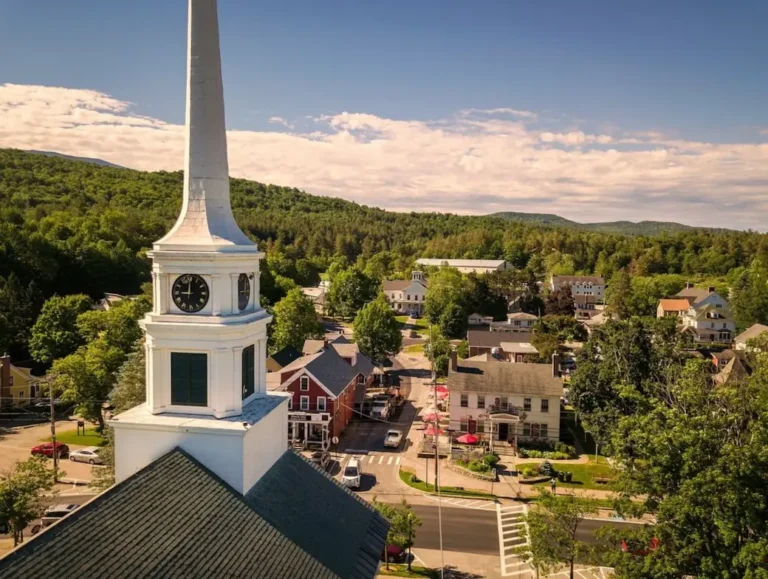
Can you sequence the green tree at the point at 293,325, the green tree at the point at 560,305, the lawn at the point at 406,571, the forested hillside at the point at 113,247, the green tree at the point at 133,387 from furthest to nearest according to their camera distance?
1. the green tree at the point at 560,305
2. the forested hillside at the point at 113,247
3. the green tree at the point at 293,325
4. the green tree at the point at 133,387
5. the lawn at the point at 406,571

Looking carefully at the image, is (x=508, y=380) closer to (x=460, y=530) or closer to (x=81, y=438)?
(x=460, y=530)

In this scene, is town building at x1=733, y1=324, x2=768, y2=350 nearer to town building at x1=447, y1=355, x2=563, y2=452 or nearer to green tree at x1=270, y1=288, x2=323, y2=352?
town building at x1=447, y1=355, x2=563, y2=452

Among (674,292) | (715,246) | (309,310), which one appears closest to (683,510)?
(309,310)

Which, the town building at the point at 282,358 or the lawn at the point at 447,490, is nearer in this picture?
the lawn at the point at 447,490

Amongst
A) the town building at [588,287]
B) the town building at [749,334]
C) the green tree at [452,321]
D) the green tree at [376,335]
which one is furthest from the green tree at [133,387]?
the town building at [588,287]

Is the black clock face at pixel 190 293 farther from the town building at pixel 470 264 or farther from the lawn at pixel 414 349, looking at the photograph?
the town building at pixel 470 264

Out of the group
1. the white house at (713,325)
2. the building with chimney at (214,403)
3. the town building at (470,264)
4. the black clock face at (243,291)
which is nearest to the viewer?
the building with chimney at (214,403)
